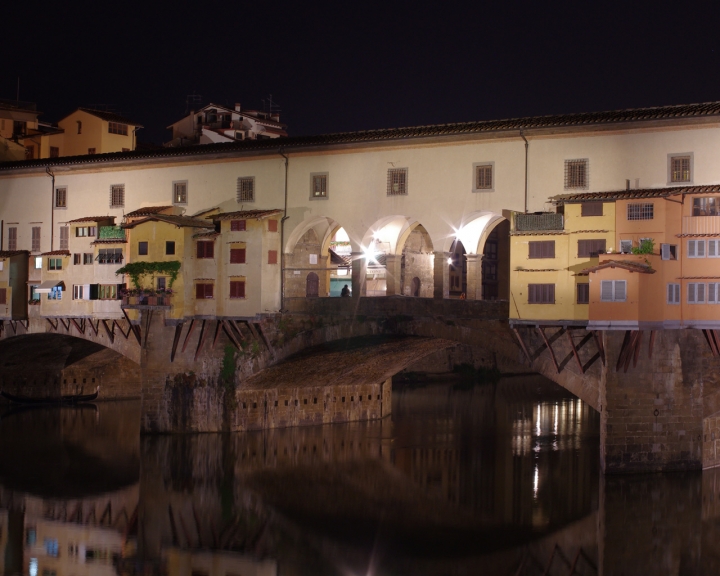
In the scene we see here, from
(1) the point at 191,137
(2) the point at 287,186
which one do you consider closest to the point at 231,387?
(2) the point at 287,186

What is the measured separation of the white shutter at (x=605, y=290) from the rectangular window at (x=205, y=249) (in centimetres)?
1362

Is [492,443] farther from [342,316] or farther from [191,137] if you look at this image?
[191,137]

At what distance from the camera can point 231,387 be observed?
35.6m

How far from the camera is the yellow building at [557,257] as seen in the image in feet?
92.2

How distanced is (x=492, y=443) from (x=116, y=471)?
12771 millimetres

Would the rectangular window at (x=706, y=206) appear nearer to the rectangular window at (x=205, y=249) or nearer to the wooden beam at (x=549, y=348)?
the wooden beam at (x=549, y=348)

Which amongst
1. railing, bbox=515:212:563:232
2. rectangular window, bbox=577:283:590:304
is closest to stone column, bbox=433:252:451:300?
railing, bbox=515:212:563:232

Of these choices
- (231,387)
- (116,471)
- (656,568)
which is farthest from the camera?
(231,387)

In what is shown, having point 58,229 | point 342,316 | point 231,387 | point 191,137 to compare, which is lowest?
point 231,387

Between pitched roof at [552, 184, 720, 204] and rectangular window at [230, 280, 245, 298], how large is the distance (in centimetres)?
1143

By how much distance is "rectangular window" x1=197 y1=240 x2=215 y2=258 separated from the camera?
1396 inches

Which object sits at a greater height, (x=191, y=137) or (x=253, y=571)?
(x=191, y=137)

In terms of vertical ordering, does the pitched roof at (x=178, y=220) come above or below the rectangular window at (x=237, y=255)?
above

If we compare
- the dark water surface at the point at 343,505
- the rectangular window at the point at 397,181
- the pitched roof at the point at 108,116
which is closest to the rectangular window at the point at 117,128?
the pitched roof at the point at 108,116
